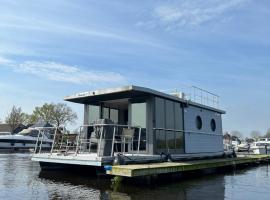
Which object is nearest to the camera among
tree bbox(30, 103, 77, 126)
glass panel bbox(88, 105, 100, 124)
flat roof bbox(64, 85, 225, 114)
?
flat roof bbox(64, 85, 225, 114)

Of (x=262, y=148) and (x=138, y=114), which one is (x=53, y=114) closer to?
(x=262, y=148)

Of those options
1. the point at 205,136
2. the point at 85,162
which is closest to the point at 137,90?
the point at 85,162

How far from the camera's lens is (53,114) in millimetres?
68375

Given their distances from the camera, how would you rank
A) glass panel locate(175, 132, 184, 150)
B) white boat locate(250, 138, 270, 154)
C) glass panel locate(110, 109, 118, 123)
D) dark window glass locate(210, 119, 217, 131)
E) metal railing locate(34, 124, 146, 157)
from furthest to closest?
white boat locate(250, 138, 270, 154) → dark window glass locate(210, 119, 217, 131) → glass panel locate(110, 109, 118, 123) → glass panel locate(175, 132, 184, 150) → metal railing locate(34, 124, 146, 157)

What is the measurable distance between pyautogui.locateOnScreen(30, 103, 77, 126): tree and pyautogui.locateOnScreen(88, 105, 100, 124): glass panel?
5188 centimetres

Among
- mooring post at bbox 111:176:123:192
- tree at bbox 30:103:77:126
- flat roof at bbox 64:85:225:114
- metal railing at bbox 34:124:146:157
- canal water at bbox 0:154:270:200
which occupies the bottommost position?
canal water at bbox 0:154:270:200

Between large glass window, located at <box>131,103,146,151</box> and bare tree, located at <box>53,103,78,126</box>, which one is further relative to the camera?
bare tree, located at <box>53,103,78,126</box>

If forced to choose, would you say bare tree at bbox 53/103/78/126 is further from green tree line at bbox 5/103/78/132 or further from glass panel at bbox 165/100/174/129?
glass panel at bbox 165/100/174/129

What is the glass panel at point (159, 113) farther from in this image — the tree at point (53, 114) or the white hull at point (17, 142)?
the tree at point (53, 114)

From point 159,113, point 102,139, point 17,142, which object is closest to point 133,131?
point 102,139

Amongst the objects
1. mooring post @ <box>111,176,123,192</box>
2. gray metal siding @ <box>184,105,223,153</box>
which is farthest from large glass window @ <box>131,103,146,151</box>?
mooring post @ <box>111,176,123,192</box>

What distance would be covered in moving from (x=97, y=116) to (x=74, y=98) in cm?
153

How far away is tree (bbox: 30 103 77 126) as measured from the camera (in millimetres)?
68188

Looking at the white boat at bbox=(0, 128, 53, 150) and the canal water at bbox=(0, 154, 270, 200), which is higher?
the white boat at bbox=(0, 128, 53, 150)
